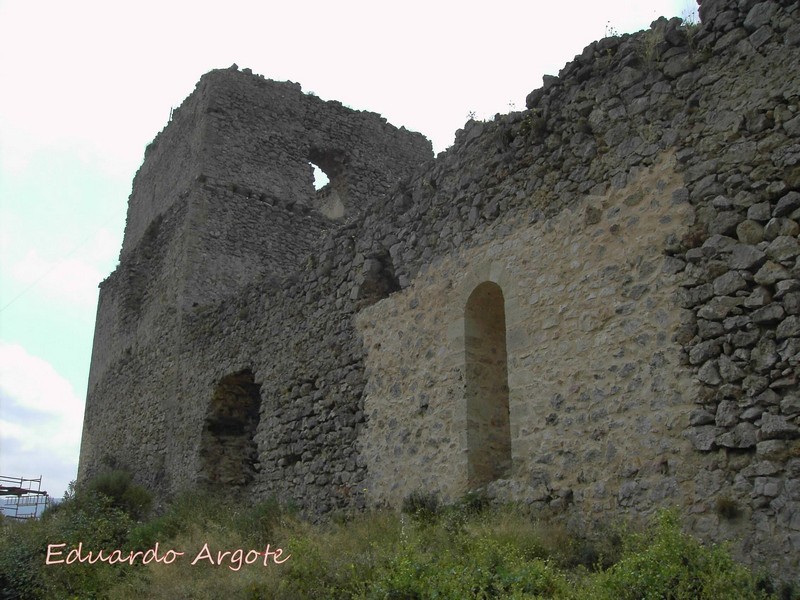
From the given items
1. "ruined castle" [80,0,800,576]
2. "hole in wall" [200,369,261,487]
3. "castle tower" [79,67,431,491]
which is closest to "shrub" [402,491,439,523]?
"ruined castle" [80,0,800,576]

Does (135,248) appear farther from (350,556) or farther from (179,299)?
(350,556)

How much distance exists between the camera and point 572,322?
711cm

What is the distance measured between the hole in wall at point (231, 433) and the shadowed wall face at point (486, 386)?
5.30 m

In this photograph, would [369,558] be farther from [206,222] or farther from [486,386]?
[206,222]

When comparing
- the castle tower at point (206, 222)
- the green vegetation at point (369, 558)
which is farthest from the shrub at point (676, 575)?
the castle tower at point (206, 222)

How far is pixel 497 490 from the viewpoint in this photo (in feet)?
24.0

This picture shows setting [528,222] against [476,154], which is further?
[476,154]

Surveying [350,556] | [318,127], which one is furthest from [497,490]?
[318,127]

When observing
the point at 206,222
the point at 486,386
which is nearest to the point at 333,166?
the point at 206,222

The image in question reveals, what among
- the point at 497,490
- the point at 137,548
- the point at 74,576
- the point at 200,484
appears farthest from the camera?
the point at 200,484

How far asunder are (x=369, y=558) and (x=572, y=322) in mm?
2585

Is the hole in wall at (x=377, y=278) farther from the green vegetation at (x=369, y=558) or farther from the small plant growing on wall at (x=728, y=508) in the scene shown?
the small plant growing on wall at (x=728, y=508)

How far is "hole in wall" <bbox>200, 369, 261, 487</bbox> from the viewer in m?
12.7

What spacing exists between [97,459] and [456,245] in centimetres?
1148
